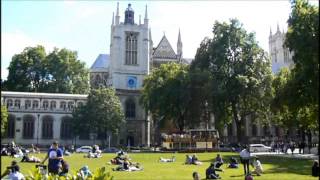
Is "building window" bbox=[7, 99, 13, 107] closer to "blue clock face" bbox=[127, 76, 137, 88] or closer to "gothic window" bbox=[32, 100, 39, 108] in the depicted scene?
"gothic window" bbox=[32, 100, 39, 108]

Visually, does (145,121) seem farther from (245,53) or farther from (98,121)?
(245,53)

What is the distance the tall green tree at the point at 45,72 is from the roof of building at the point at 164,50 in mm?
20637

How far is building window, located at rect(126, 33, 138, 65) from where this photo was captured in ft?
273

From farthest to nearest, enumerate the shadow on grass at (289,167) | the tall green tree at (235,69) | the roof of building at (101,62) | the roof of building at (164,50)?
the roof of building at (164,50), the roof of building at (101,62), the tall green tree at (235,69), the shadow on grass at (289,167)

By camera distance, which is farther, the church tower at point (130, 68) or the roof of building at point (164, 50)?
the roof of building at point (164, 50)

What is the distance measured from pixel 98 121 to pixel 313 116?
34234mm

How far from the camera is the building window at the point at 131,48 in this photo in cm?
8306

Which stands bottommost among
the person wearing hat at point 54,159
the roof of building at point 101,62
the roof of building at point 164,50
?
the person wearing hat at point 54,159

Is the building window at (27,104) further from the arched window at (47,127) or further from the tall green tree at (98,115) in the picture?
the tall green tree at (98,115)

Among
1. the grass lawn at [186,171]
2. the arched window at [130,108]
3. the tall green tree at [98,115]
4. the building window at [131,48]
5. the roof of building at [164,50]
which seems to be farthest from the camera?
the roof of building at [164,50]

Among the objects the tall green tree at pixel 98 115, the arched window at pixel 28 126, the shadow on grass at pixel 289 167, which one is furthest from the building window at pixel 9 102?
the shadow on grass at pixel 289 167

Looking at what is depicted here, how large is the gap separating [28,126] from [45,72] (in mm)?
13479

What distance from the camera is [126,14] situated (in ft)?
282

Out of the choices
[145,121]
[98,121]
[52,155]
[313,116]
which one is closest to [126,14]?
[145,121]
